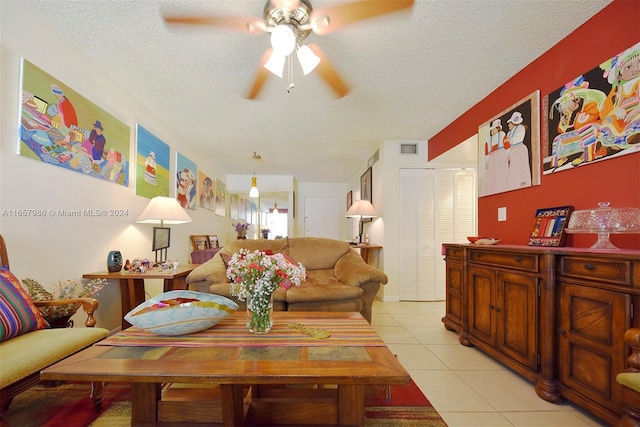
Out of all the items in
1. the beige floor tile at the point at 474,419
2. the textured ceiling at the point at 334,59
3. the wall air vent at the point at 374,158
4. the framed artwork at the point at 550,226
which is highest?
the textured ceiling at the point at 334,59

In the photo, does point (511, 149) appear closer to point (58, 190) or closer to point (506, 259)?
point (506, 259)

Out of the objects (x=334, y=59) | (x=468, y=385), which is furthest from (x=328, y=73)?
(x=468, y=385)

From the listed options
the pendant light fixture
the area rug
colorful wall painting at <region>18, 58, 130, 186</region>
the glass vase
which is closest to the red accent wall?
the area rug

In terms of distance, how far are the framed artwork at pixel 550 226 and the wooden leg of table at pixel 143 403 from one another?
8.37 ft

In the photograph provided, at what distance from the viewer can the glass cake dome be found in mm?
1512

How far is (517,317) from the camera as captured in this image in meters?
1.99

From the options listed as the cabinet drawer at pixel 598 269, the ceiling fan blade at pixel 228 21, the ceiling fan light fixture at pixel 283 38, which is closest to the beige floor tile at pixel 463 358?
the cabinet drawer at pixel 598 269

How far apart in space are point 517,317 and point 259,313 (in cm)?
182

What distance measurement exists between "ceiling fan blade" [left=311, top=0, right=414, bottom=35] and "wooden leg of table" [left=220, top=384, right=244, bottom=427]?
2.04 meters

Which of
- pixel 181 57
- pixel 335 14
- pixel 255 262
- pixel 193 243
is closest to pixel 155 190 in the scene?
pixel 193 243

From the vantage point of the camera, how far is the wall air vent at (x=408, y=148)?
446 centimetres

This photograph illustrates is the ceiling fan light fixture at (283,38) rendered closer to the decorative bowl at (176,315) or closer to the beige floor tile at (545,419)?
the decorative bowl at (176,315)

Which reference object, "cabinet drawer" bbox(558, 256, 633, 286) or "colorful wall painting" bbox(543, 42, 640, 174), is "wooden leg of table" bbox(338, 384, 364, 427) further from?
"colorful wall painting" bbox(543, 42, 640, 174)

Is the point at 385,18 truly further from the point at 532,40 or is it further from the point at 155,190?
the point at 155,190
